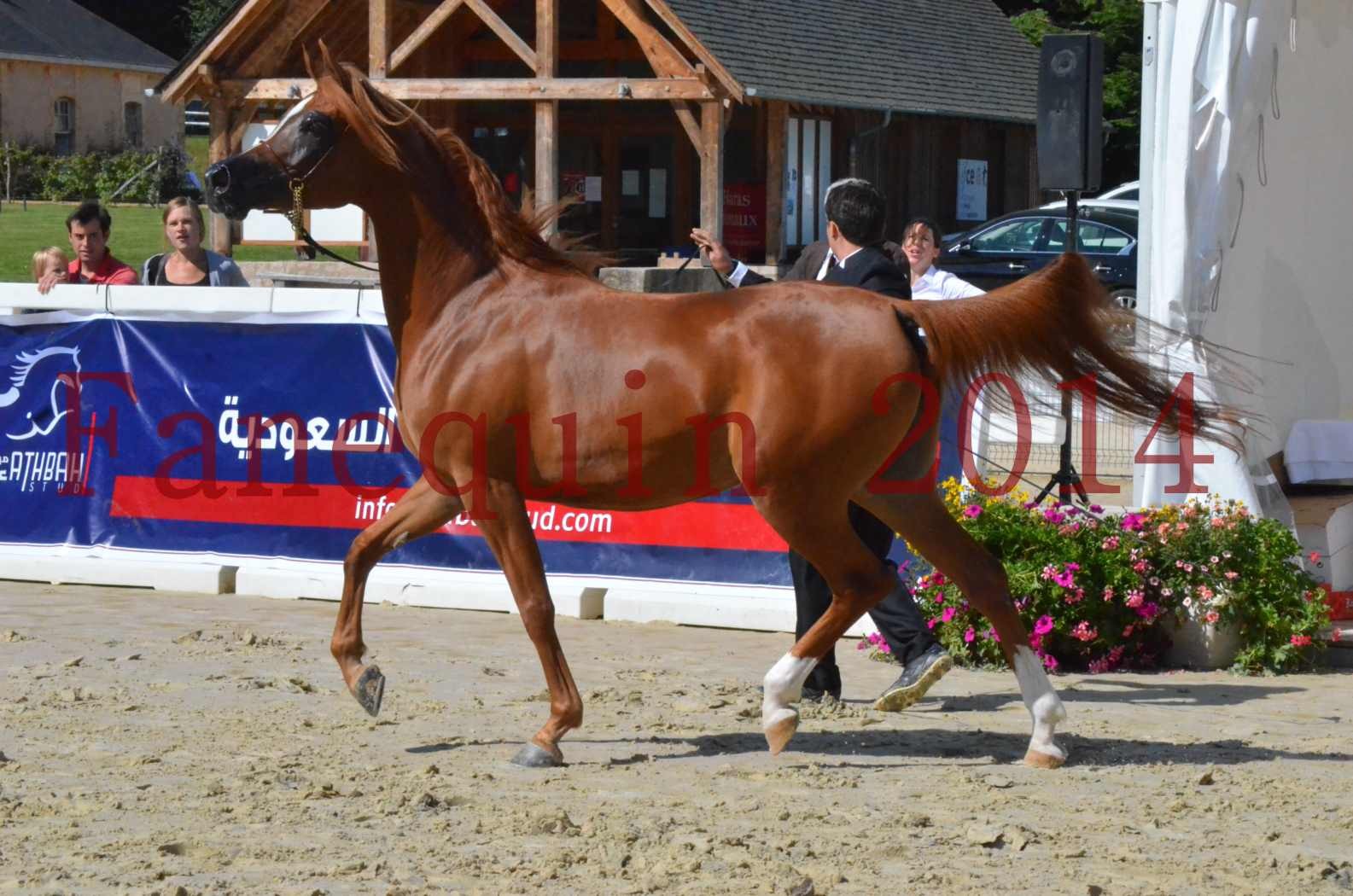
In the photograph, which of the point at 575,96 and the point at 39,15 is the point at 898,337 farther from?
the point at 39,15

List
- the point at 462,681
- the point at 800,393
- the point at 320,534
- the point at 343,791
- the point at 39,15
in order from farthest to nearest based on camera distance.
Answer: the point at 39,15 < the point at 320,534 < the point at 462,681 < the point at 800,393 < the point at 343,791

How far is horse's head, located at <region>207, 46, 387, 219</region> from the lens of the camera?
19.4ft

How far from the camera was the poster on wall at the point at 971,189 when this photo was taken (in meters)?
29.3

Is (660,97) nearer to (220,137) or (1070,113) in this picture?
(220,137)

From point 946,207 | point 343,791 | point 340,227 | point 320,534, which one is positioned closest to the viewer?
point 343,791

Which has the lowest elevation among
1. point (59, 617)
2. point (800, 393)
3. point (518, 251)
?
point (59, 617)

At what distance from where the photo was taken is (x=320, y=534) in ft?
29.9

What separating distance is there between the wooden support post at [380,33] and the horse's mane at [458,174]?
714 inches

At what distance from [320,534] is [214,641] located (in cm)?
137

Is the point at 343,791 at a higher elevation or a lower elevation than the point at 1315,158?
lower

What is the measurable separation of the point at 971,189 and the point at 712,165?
9108 millimetres

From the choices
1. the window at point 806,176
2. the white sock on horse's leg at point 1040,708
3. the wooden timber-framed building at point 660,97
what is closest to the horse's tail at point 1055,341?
the white sock on horse's leg at point 1040,708

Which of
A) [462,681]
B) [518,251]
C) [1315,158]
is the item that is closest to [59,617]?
[462,681]

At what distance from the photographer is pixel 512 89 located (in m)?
22.5
